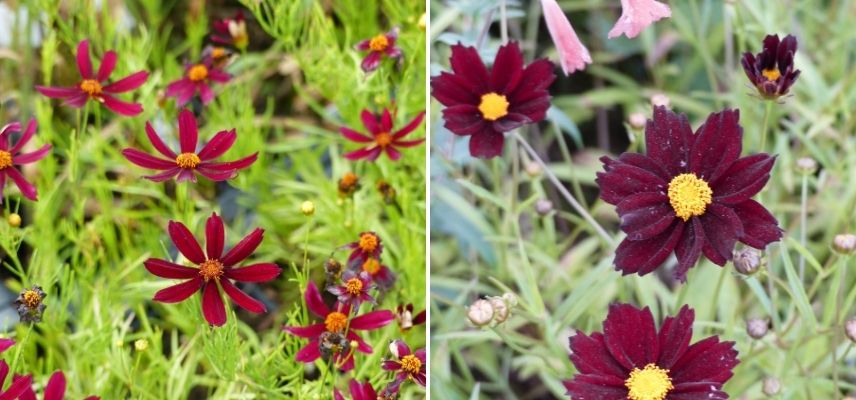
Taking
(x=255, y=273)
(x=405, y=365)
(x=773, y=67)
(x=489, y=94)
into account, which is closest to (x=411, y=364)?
(x=405, y=365)

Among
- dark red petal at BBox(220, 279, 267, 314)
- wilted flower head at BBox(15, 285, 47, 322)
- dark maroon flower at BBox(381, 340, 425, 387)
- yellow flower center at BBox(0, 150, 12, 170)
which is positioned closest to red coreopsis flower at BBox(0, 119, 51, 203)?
yellow flower center at BBox(0, 150, 12, 170)

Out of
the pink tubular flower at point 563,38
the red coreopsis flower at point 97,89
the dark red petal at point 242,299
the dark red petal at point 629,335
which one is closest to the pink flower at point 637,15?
the pink tubular flower at point 563,38

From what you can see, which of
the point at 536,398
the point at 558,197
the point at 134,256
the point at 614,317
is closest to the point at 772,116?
the point at 558,197

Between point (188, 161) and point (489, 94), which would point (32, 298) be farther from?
point (489, 94)

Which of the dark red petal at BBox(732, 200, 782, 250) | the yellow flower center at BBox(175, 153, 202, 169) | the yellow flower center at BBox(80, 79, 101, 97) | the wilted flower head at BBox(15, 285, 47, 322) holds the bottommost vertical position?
the wilted flower head at BBox(15, 285, 47, 322)

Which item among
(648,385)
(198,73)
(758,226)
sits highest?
(198,73)

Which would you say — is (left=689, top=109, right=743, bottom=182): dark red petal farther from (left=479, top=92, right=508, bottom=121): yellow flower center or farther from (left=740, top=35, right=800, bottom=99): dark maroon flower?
(left=479, top=92, right=508, bottom=121): yellow flower center

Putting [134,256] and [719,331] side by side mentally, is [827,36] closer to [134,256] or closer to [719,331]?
[719,331]
